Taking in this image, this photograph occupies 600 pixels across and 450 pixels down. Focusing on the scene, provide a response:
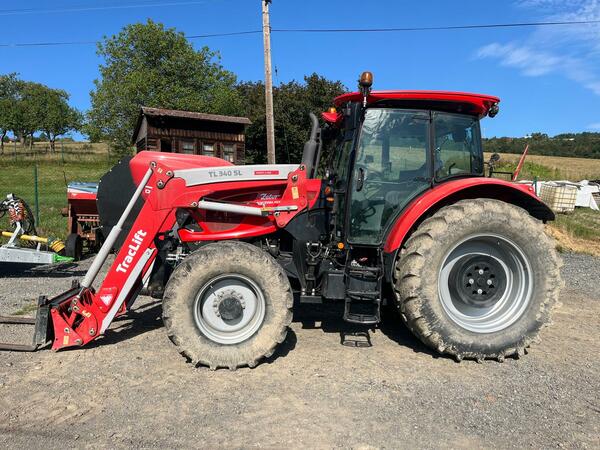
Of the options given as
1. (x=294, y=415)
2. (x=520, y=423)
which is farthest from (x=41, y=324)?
(x=520, y=423)

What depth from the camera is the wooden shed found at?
56.4 feet

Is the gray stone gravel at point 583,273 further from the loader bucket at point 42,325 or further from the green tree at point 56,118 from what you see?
the green tree at point 56,118


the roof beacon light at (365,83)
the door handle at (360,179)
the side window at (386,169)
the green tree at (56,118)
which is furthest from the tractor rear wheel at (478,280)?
the green tree at (56,118)

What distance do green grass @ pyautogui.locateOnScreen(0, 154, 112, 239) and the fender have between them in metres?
9.00

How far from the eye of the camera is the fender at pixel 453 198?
397 cm

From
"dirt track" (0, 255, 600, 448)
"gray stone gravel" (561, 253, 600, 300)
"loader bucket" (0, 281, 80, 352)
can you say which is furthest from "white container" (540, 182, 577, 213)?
"loader bucket" (0, 281, 80, 352)

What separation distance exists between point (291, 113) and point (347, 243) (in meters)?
24.1

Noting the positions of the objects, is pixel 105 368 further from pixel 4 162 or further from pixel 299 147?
pixel 4 162

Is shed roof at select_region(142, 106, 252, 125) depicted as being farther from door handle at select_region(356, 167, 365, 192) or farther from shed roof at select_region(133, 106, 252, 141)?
door handle at select_region(356, 167, 365, 192)

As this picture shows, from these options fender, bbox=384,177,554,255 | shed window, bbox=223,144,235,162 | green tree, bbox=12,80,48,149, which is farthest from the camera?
green tree, bbox=12,80,48,149

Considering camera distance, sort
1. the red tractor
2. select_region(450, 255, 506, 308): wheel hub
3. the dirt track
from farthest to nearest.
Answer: select_region(450, 255, 506, 308): wheel hub < the red tractor < the dirt track

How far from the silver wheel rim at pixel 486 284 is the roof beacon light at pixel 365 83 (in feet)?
5.15

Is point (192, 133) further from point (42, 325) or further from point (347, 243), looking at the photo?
point (347, 243)

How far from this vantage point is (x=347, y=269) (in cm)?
414
